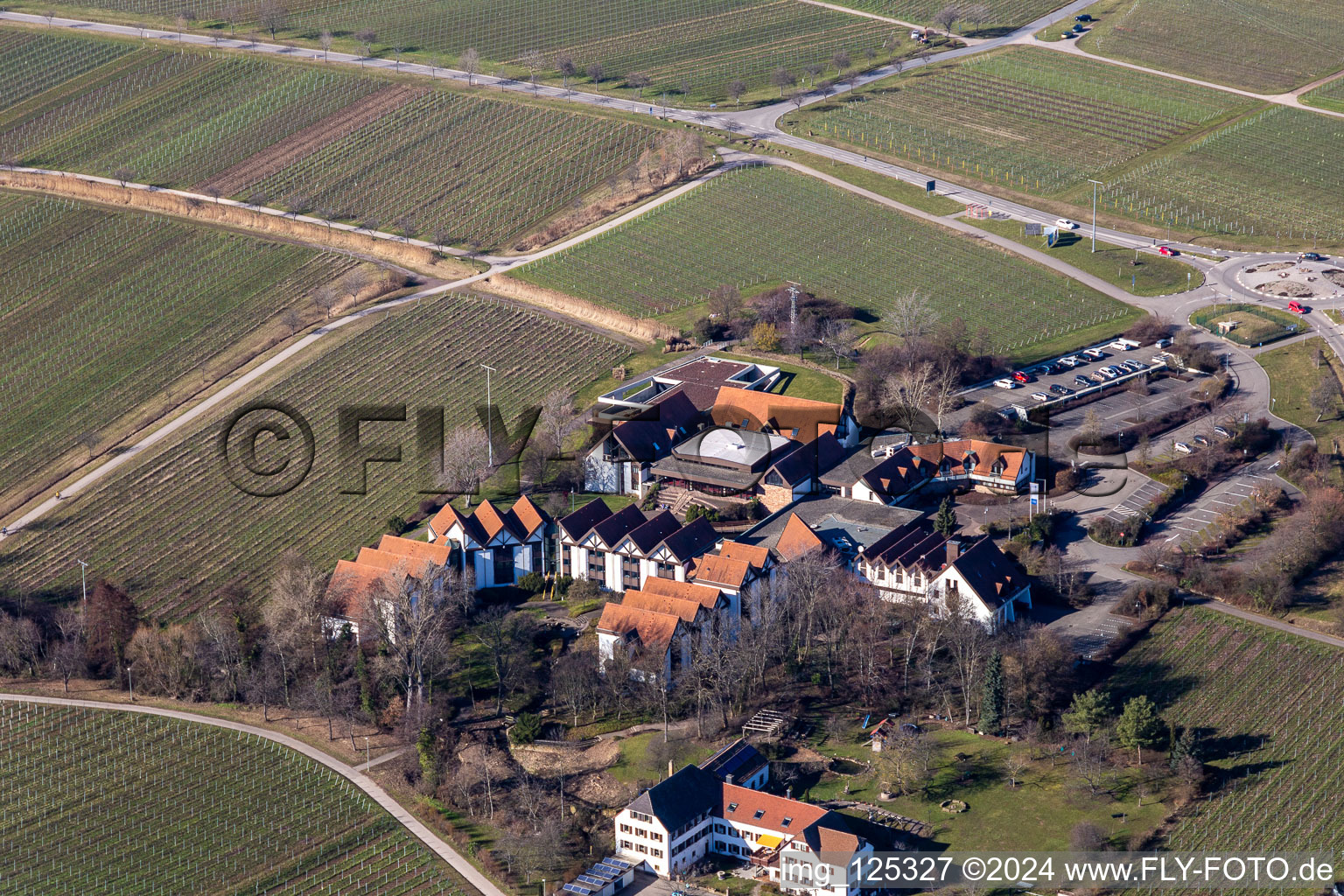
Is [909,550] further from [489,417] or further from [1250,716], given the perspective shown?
[489,417]

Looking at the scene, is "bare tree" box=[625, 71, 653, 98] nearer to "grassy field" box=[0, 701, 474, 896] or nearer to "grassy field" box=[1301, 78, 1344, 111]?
"grassy field" box=[1301, 78, 1344, 111]

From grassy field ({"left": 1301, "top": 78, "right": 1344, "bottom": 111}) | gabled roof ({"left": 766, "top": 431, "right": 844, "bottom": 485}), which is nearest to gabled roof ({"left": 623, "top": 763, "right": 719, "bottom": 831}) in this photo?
gabled roof ({"left": 766, "top": 431, "right": 844, "bottom": 485})

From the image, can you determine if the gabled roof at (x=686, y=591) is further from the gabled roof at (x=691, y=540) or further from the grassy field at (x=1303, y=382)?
the grassy field at (x=1303, y=382)

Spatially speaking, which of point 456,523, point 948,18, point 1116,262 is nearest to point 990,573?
point 456,523

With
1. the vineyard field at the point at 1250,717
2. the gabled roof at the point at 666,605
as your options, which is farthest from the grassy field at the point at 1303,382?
the gabled roof at the point at 666,605

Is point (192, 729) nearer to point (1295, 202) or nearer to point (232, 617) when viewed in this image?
point (232, 617)
